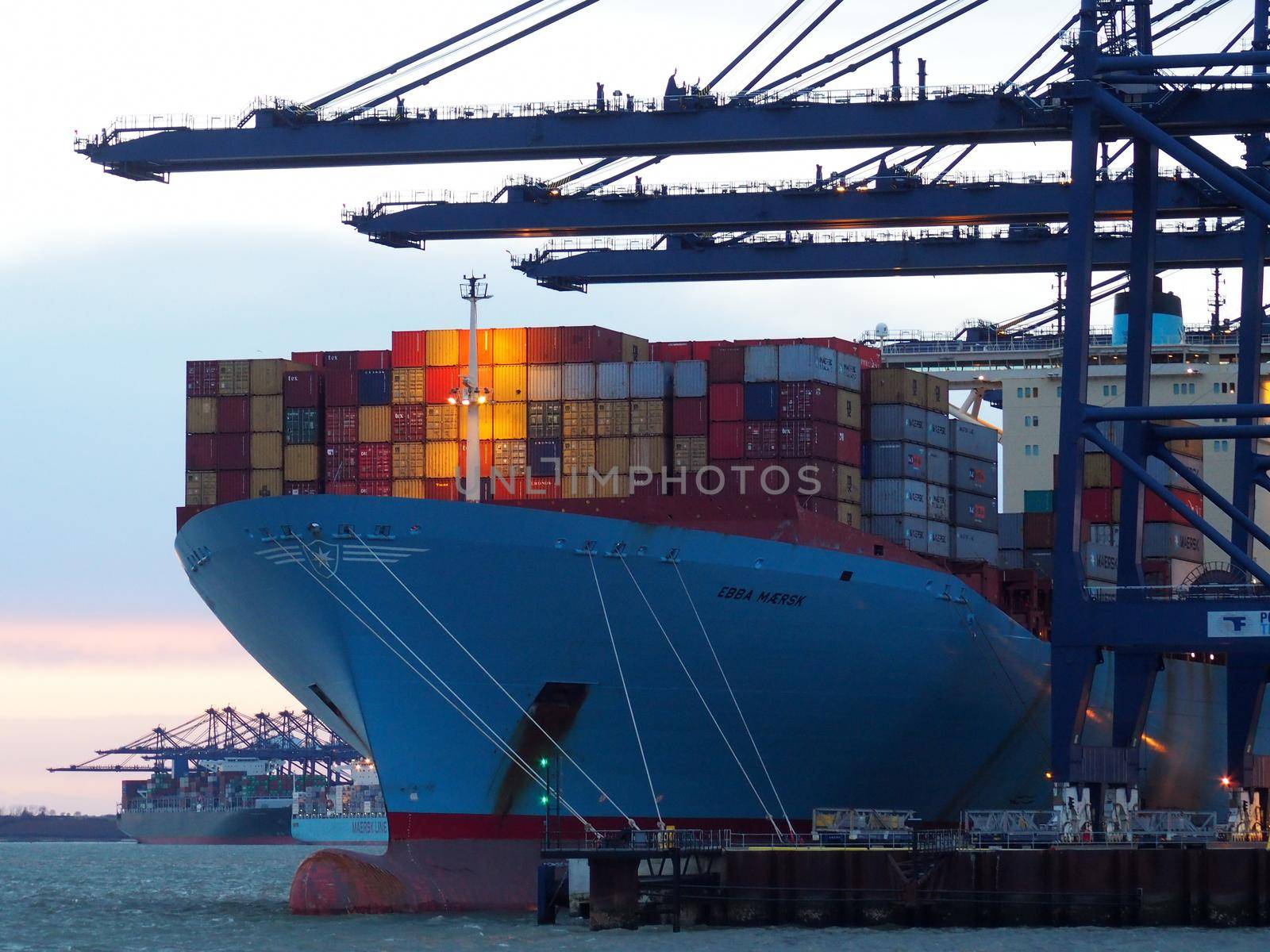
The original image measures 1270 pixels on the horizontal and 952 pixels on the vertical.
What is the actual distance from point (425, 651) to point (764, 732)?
5.93 metres

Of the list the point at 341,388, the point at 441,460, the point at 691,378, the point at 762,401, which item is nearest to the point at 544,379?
the point at 441,460

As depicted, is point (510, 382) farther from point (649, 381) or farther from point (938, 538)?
point (938, 538)

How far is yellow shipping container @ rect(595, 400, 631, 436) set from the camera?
37500mm

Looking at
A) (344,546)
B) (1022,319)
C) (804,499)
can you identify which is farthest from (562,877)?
(1022,319)

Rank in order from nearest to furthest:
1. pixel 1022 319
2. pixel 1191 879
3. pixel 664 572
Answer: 1. pixel 1191 879
2. pixel 664 572
3. pixel 1022 319

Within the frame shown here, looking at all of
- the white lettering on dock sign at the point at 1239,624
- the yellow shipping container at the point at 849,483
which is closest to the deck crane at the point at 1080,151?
the white lettering on dock sign at the point at 1239,624

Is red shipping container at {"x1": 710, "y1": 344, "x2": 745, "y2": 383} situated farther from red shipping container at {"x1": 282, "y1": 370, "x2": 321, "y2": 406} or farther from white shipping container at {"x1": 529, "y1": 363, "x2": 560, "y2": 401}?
red shipping container at {"x1": 282, "y1": 370, "x2": 321, "y2": 406}

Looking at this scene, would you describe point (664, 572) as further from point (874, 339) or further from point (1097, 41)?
point (874, 339)

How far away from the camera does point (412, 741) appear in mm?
33625

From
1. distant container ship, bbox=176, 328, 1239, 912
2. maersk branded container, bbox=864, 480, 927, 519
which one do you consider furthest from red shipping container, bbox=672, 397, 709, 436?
maersk branded container, bbox=864, 480, 927, 519

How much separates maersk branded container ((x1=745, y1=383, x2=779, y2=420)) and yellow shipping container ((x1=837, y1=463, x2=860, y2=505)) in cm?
166

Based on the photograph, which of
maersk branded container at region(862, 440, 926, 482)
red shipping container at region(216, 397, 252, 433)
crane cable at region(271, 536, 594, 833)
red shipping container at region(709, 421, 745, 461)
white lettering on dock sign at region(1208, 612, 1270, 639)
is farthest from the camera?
maersk branded container at region(862, 440, 926, 482)

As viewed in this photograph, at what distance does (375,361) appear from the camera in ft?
128

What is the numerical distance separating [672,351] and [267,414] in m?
7.78
